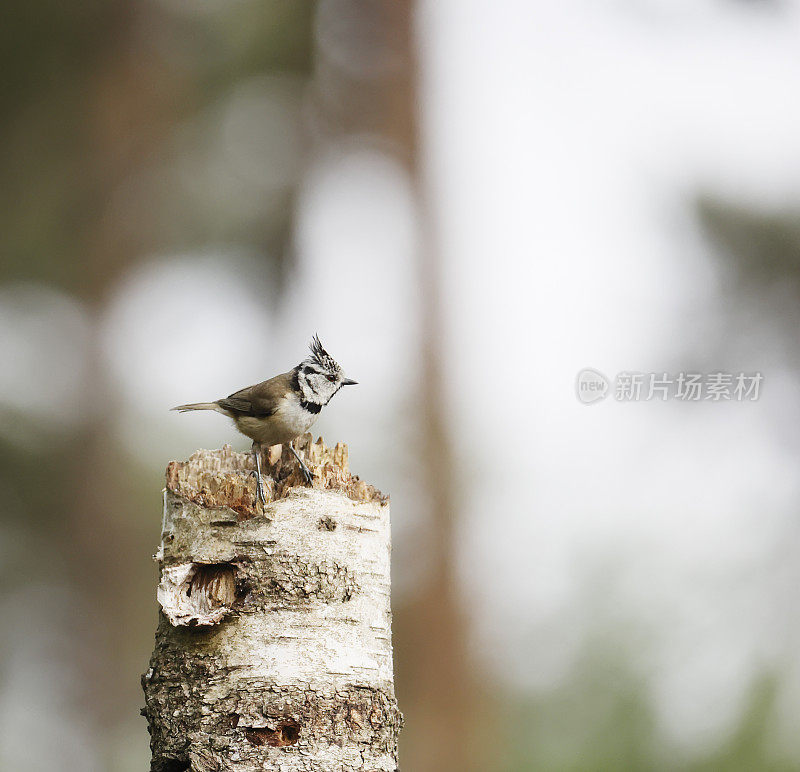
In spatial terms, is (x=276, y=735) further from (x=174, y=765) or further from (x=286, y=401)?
(x=286, y=401)

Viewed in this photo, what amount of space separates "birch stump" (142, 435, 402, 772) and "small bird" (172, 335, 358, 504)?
1.08 metres

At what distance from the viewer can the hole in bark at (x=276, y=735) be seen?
2.53 metres

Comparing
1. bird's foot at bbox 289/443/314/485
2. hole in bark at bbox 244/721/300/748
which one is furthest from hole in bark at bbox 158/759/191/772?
bird's foot at bbox 289/443/314/485

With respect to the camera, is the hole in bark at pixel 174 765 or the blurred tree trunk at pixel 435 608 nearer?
the hole in bark at pixel 174 765

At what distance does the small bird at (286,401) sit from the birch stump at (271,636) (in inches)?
42.4

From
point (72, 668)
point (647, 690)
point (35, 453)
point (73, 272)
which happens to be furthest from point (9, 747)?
point (647, 690)

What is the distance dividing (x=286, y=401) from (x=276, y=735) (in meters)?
1.75

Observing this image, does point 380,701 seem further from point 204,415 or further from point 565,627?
point 204,415

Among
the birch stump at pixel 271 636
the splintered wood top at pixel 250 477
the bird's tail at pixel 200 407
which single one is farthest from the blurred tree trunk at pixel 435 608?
the birch stump at pixel 271 636

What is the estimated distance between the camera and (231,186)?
9352 millimetres

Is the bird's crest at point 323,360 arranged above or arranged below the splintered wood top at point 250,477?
above

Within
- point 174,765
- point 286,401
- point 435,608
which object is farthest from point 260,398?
point 435,608

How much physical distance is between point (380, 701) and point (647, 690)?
5145 mm

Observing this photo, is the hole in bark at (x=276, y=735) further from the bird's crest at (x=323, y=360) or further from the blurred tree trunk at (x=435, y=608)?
the blurred tree trunk at (x=435, y=608)
